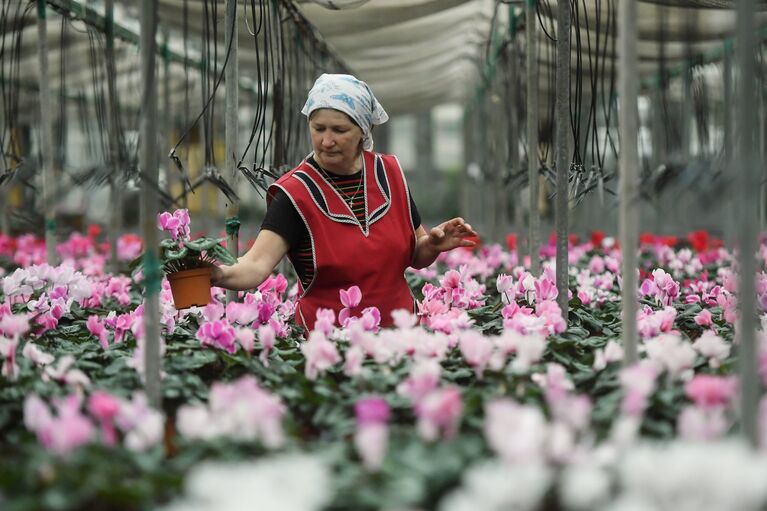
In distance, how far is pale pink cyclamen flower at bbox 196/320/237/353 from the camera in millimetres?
2305

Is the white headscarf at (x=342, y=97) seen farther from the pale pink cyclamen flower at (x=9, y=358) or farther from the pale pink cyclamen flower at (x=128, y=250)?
the pale pink cyclamen flower at (x=128, y=250)

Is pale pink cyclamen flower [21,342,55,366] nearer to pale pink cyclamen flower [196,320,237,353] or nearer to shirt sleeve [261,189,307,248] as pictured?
pale pink cyclamen flower [196,320,237,353]

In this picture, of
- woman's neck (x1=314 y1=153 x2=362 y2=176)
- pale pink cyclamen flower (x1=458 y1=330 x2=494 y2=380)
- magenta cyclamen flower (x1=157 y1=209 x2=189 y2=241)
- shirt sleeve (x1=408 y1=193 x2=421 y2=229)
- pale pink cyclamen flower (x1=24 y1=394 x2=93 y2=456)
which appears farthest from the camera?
shirt sleeve (x1=408 y1=193 x2=421 y2=229)

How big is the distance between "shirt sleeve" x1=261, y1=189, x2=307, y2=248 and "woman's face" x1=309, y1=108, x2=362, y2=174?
19 cm

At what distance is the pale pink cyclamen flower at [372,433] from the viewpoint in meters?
1.39

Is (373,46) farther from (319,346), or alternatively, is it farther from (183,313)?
(319,346)

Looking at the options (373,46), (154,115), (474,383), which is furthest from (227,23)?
(373,46)

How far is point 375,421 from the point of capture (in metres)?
1.47

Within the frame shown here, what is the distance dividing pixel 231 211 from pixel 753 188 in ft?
6.95

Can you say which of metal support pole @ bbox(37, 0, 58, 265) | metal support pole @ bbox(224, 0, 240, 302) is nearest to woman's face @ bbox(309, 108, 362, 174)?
metal support pole @ bbox(224, 0, 240, 302)

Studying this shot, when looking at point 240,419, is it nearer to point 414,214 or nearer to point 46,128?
point 414,214

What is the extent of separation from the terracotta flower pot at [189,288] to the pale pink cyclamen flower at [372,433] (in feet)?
3.56

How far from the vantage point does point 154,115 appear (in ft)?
6.12

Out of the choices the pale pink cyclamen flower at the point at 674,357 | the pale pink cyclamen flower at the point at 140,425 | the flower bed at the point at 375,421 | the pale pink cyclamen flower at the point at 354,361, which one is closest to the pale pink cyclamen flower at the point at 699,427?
the flower bed at the point at 375,421
